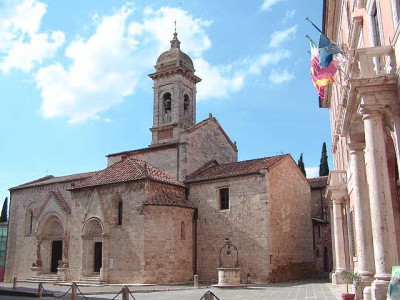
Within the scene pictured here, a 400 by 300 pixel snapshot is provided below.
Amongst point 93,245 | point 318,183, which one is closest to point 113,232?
point 93,245

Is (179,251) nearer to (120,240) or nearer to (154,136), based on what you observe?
(120,240)

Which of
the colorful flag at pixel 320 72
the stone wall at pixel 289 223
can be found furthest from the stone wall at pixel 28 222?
the colorful flag at pixel 320 72

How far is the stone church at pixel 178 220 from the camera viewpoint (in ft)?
77.2

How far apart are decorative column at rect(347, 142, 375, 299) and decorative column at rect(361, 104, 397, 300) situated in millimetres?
1515

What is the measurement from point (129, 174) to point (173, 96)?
9.42 metres

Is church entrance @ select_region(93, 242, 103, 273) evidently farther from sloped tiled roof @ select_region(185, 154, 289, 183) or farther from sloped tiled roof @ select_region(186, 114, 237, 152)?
sloped tiled roof @ select_region(186, 114, 237, 152)

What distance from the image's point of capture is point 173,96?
32.8 metres

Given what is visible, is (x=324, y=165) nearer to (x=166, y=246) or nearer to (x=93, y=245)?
(x=166, y=246)

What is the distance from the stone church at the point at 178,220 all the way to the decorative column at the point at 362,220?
13.5 meters

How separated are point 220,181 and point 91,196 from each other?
7.95m

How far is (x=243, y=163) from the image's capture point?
90.7ft

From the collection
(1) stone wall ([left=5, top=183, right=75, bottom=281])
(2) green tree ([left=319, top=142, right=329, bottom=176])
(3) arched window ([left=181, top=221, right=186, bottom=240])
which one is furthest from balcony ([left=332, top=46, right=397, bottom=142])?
(2) green tree ([left=319, top=142, right=329, bottom=176])

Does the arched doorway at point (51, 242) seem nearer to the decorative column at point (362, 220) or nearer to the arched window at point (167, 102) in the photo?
the arched window at point (167, 102)

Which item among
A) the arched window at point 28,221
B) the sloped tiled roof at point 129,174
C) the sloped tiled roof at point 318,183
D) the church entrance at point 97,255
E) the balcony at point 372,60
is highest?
the sloped tiled roof at point 318,183
